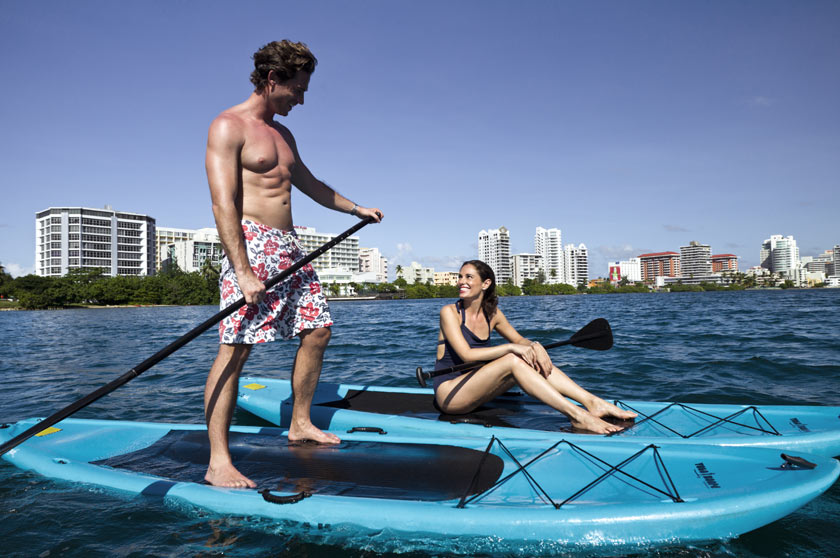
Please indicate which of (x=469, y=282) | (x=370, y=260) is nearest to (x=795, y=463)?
(x=469, y=282)

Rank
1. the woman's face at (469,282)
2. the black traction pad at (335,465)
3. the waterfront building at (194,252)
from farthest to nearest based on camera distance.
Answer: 1. the waterfront building at (194,252)
2. the woman's face at (469,282)
3. the black traction pad at (335,465)

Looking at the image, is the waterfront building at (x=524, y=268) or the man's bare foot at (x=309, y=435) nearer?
the man's bare foot at (x=309, y=435)

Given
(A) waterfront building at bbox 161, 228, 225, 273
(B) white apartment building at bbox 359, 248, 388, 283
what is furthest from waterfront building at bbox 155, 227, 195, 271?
(B) white apartment building at bbox 359, 248, 388, 283

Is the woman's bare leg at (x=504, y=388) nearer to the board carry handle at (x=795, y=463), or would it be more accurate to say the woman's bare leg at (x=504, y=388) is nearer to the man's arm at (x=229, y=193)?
the board carry handle at (x=795, y=463)

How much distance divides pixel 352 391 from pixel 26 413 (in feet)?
12.4

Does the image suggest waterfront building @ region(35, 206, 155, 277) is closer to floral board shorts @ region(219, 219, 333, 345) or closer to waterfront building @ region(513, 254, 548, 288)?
floral board shorts @ region(219, 219, 333, 345)

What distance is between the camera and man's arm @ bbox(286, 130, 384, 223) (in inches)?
139

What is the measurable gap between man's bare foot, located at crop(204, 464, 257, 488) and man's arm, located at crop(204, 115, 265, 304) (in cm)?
99

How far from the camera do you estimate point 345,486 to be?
270 cm

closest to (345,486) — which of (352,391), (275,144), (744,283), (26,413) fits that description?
(275,144)

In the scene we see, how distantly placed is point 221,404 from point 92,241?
4366 inches

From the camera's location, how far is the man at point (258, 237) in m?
2.75

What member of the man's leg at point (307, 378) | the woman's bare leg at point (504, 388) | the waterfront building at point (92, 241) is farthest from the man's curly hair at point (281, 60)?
the waterfront building at point (92, 241)

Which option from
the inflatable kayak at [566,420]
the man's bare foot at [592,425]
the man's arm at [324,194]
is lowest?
the inflatable kayak at [566,420]
